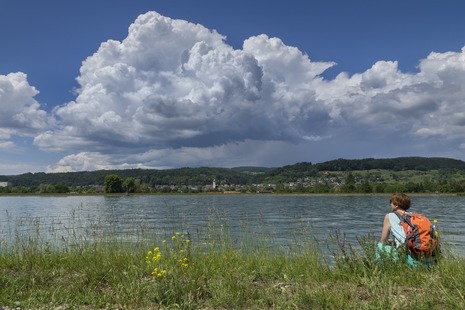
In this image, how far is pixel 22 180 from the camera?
19200 centimetres

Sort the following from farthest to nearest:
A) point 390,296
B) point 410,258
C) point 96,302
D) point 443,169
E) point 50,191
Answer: point 443,169 < point 50,191 < point 410,258 < point 96,302 < point 390,296

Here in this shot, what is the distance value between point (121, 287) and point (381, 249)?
4.29 metres

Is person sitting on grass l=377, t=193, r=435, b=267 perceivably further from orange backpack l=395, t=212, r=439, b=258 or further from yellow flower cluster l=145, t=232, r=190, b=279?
yellow flower cluster l=145, t=232, r=190, b=279

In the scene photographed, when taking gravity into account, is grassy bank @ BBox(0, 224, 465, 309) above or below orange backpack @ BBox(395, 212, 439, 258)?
below

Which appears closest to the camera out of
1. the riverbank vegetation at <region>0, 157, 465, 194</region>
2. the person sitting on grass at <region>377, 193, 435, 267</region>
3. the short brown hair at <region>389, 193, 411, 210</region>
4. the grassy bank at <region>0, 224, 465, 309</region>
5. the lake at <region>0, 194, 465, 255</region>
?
the grassy bank at <region>0, 224, 465, 309</region>

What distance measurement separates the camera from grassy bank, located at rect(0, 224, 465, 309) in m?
5.22

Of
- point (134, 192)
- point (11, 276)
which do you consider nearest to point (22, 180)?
point (134, 192)

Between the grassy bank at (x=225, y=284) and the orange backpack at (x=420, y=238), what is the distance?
330 mm

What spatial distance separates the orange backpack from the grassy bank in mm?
330

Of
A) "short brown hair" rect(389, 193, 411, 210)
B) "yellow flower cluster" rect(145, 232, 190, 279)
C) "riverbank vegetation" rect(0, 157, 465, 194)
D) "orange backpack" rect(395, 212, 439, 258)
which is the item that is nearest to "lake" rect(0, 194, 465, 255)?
"short brown hair" rect(389, 193, 411, 210)

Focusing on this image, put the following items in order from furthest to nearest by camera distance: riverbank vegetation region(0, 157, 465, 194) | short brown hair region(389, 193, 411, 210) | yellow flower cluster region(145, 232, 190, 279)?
riverbank vegetation region(0, 157, 465, 194), short brown hair region(389, 193, 411, 210), yellow flower cluster region(145, 232, 190, 279)

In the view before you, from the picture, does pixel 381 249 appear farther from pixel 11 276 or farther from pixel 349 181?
pixel 349 181

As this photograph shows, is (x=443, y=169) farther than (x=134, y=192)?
Yes

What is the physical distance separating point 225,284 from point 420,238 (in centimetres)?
346
